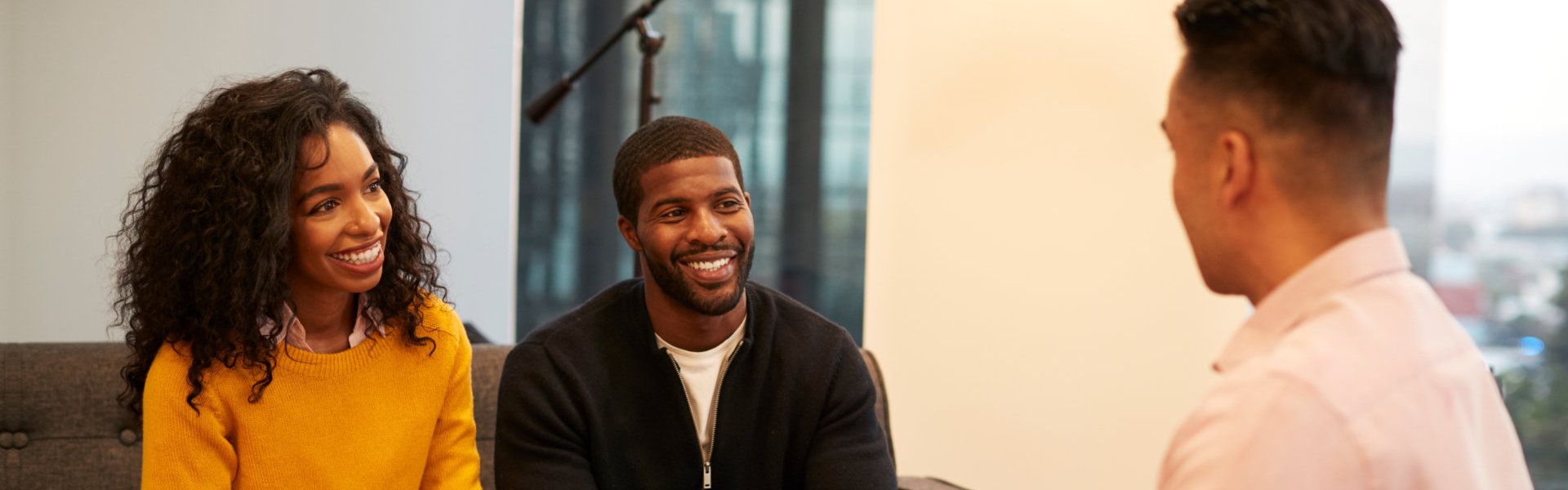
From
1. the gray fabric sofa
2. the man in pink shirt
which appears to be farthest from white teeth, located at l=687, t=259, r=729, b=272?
the gray fabric sofa

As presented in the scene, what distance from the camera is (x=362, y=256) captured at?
1504 mm

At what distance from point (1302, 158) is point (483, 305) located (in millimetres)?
2416

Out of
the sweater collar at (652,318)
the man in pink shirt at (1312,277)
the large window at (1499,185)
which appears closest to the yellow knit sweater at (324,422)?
the sweater collar at (652,318)

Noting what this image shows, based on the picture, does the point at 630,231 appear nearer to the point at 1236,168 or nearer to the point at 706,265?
the point at 706,265

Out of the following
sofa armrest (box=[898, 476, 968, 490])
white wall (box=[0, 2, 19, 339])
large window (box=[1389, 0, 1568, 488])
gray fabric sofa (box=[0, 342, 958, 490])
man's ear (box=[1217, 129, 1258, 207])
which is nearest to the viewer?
man's ear (box=[1217, 129, 1258, 207])

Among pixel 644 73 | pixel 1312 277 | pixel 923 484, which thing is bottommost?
pixel 923 484

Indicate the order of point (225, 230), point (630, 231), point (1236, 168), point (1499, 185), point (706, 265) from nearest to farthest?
point (1236, 168) → point (225, 230) → point (706, 265) → point (630, 231) → point (1499, 185)

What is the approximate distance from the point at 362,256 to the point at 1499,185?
2.88 meters

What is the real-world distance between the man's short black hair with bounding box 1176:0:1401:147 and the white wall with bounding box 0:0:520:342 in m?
2.08

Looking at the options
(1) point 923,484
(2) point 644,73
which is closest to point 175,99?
(2) point 644,73

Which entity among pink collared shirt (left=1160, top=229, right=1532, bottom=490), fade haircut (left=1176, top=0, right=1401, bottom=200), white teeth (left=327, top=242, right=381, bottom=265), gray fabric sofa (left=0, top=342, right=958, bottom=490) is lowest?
gray fabric sofa (left=0, top=342, right=958, bottom=490)

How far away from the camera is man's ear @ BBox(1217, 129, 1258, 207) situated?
33.0 inches

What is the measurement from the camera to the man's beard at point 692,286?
1.60m

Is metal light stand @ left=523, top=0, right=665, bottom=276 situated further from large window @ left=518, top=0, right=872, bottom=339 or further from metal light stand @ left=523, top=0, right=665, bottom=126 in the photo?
large window @ left=518, top=0, right=872, bottom=339
